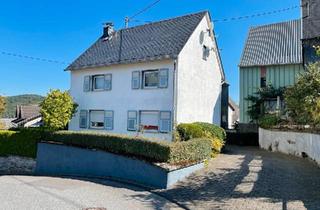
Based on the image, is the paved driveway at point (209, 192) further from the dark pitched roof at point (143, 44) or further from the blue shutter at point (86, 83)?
the blue shutter at point (86, 83)

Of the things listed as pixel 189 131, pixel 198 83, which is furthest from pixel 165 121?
pixel 198 83

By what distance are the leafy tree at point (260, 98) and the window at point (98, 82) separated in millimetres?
12908

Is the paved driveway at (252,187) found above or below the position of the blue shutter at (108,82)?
below

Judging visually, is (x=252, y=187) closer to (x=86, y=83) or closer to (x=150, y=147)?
(x=150, y=147)

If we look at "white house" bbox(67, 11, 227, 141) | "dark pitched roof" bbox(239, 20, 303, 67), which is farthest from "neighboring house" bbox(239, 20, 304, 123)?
"white house" bbox(67, 11, 227, 141)

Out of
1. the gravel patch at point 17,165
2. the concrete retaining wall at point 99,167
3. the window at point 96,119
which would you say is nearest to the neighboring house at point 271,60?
the window at point 96,119

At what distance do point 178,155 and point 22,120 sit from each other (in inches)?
1270

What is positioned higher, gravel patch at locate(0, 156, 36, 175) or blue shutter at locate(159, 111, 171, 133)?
blue shutter at locate(159, 111, 171, 133)

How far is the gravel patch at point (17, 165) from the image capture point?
69.4 feet

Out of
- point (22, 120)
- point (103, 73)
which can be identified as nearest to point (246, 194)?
point (103, 73)

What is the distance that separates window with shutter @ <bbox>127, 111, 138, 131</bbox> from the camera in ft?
72.0

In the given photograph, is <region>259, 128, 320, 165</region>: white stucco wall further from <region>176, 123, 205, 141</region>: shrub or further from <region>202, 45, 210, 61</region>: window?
<region>202, 45, 210, 61</region>: window

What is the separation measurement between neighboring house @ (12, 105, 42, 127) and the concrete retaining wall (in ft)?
65.4

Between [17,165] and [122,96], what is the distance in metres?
8.70
